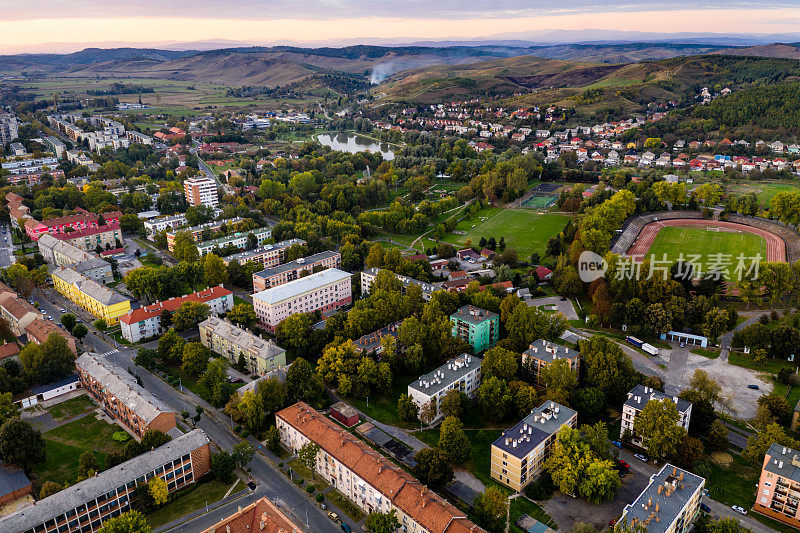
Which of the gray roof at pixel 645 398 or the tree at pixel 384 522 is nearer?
the tree at pixel 384 522

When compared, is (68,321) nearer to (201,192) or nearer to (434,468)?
(434,468)

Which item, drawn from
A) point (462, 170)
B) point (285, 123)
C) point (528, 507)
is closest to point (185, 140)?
point (285, 123)

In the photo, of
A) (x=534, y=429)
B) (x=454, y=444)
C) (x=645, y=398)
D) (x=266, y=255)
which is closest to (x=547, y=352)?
(x=645, y=398)

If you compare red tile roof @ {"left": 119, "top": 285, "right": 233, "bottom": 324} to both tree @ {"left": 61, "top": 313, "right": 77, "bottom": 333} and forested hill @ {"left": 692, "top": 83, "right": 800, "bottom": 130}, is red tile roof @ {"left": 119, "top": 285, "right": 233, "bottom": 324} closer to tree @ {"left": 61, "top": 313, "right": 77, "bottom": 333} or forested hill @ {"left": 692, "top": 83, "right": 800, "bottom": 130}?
tree @ {"left": 61, "top": 313, "right": 77, "bottom": 333}

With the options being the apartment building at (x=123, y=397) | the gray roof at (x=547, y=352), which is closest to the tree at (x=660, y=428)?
the gray roof at (x=547, y=352)

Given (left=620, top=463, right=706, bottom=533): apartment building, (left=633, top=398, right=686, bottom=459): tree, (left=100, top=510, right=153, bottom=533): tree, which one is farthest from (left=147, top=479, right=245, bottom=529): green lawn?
(left=633, top=398, right=686, bottom=459): tree

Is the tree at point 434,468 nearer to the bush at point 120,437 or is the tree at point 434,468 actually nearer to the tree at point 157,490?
the tree at point 157,490

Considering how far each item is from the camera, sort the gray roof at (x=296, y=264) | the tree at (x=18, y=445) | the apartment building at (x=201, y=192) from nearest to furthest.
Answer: the tree at (x=18, y=445) → the gray roof at (x=296, y=264) → the apartment building at (x=201, y=192)
